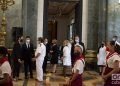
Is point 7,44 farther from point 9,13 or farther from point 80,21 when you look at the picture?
point 80,21

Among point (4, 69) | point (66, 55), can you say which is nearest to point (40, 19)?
point (66, 55)

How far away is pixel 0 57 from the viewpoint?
6.71m

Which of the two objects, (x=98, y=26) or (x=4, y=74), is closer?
(x=4, y=74)

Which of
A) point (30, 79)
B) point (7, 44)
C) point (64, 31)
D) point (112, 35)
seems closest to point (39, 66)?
point (30, 79)

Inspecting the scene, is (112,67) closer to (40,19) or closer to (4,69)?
(4,69)

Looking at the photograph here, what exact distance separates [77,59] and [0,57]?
1897 millimetres

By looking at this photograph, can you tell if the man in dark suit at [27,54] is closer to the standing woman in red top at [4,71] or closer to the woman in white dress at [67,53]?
the woman in white dress at [67,53]

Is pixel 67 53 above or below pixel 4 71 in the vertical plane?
below

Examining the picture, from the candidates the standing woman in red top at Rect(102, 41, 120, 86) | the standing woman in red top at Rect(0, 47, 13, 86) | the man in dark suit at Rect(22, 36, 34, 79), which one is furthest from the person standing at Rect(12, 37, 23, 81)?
the standing woman in red top at Rect(0, 47, 13, 86)

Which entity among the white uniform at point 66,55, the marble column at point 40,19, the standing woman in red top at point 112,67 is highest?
the marble column at point 40,19

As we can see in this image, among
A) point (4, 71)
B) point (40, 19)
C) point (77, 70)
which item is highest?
point (40, 19)

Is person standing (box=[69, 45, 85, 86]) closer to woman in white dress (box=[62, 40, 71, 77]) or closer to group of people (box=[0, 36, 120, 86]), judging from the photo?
group of people (box=[0, 36, 120, 86])

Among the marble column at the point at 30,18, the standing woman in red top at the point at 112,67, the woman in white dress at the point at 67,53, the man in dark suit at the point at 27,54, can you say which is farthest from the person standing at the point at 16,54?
the standing woman in red top at the point at 112,67

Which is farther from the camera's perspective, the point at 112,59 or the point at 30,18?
the point at 30,18
